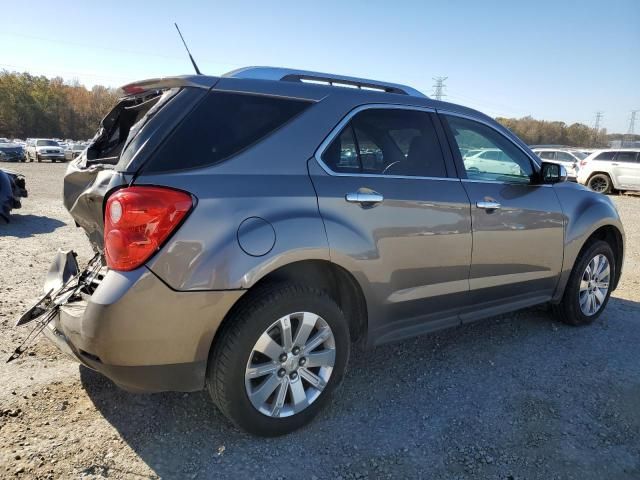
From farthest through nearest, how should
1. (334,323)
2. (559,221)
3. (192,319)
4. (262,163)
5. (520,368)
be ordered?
(559,221) → (520,368) → (334,323) → (262,163) → (192,319)

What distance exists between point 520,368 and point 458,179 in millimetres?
1453

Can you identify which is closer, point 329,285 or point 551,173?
point 329,285

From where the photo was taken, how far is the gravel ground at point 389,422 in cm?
237

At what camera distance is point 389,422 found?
9.11ft

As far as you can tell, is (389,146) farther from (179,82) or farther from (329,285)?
(179,82)

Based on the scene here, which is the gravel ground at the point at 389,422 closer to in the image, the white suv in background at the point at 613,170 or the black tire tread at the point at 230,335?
the black tire tread at the point at 230,335

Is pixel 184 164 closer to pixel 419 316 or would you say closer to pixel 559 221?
pixel 419 316

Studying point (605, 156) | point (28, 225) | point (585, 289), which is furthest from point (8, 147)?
point (585, 289)

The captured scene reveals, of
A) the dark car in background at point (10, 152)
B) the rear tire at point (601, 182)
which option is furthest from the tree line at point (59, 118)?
the rear tire at point (601, 182)

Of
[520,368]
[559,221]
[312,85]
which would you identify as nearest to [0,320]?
[312,85]

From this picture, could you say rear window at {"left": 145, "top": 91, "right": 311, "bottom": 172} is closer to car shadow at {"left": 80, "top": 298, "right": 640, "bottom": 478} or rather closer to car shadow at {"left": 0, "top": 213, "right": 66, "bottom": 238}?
car shadow at {"left": 80, "top": 298, "right": 640, "bottom": 478}

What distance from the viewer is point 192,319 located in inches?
87.8

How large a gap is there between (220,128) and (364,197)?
0.86 m

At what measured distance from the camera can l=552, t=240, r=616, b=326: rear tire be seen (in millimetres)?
4238
